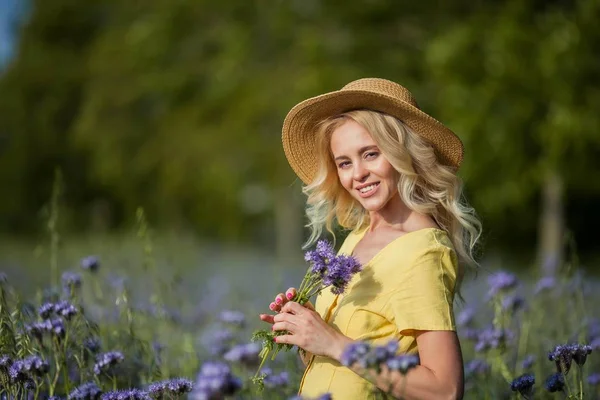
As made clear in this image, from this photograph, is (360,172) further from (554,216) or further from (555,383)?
(554,216)

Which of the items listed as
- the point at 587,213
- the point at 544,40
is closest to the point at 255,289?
the point at 544,40

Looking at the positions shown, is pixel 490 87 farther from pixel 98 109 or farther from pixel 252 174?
pixel 98 109

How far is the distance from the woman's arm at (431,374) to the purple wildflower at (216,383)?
60 centimetres

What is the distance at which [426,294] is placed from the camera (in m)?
2.48

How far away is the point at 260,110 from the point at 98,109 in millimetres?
5580

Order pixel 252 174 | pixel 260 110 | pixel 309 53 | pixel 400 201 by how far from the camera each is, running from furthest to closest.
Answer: pixel 252 174, pixel 260 110, pixel 309 53, pixel 400 201

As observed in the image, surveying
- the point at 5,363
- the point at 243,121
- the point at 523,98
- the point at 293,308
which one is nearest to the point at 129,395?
the point at 5,363

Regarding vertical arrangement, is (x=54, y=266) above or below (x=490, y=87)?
below

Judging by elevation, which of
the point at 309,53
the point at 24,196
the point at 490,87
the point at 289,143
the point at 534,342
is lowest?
the point at 289,143

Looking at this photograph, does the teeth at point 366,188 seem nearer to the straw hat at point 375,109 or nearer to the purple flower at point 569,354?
the straw hat at point 375,109

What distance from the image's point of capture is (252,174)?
18.7 m

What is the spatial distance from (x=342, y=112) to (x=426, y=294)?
0.77 m

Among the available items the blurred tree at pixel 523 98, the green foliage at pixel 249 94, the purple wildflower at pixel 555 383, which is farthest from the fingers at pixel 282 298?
the blurred tree at pixel 523 98

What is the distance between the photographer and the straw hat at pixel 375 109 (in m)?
2.79
